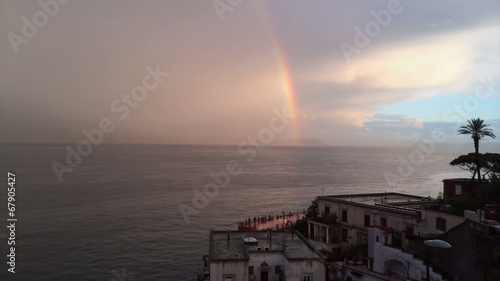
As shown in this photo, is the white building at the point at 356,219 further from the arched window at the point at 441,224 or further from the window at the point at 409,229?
the arched window at the point at 441,224

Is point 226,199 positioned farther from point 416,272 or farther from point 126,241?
point 416,272

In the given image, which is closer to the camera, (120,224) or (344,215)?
(344,215)

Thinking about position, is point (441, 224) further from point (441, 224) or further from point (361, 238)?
point (361, 238)

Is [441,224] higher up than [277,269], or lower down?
higher up

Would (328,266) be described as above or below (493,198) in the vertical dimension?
below

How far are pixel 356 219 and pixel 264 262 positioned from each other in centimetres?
1554

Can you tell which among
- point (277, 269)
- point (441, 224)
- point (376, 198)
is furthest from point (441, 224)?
point (376, 198)

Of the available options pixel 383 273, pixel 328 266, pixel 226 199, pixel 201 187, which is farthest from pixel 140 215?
pixel 383 273

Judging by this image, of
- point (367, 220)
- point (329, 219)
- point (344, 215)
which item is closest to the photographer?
point (367, 220)

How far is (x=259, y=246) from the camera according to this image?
27266 millimetres

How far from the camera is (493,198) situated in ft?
112

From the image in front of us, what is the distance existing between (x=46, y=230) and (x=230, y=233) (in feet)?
161

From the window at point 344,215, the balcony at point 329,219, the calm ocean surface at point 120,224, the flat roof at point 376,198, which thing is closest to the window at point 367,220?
the window at point 344,215

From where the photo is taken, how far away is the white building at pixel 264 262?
78.7 feet
